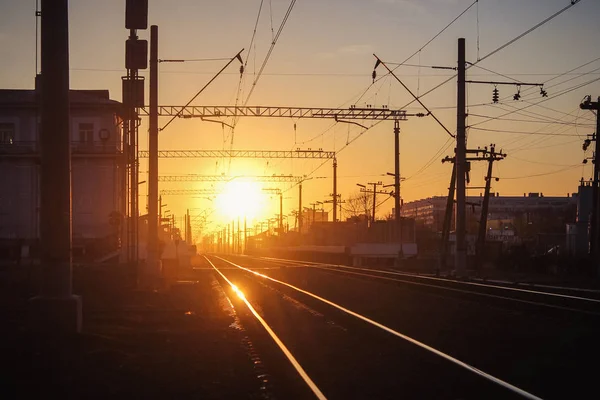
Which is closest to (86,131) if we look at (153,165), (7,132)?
(7,132)

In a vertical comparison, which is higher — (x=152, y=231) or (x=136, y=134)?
(x=136, y=134)

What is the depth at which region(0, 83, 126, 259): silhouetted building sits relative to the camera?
59188 millimetres

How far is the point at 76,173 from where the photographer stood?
66.1 meters

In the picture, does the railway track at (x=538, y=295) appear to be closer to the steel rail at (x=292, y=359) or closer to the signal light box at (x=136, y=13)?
the steel rail at (x=292, y=359)

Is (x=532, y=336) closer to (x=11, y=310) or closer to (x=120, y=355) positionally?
(x=120, y=355)

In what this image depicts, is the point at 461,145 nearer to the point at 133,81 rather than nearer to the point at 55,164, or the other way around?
the point at 133,81

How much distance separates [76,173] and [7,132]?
6.03 m

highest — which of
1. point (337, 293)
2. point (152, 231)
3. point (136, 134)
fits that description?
point (136, 134)

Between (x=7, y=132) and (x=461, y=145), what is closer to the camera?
(x=461, y=145)

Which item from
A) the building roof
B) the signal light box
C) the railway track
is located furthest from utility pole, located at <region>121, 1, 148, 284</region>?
the building roof

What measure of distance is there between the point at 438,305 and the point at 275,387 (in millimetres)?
16790

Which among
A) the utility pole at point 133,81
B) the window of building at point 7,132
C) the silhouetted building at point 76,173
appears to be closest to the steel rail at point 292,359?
the utility pole at point 133,81

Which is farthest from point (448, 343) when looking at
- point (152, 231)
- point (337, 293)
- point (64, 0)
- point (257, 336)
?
point (152, 231)

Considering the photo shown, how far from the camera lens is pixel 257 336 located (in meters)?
19.1
